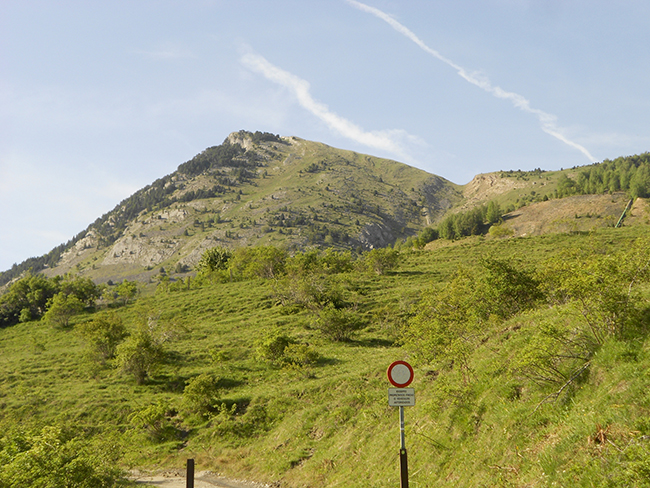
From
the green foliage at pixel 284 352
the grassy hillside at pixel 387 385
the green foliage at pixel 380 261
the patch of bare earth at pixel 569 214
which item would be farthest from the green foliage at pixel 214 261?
the patch of bare earth at pixel 569 214

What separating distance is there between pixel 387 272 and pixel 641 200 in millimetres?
132105

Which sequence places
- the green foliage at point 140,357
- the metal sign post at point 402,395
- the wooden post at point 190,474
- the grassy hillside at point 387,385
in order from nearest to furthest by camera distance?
the metal sign post at point 402,395 → the grassy hillside at point 387,385 → the wooden post at point 190,474 → the green foliage at point 140,357

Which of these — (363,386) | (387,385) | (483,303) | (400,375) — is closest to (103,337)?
(363,386)

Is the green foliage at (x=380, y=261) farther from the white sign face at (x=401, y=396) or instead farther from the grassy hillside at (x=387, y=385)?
the white sign face at (x=401, y=396)

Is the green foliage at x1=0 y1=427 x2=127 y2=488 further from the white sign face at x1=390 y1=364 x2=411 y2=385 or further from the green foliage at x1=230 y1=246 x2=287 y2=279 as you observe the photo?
the green foliage at x1=230 y1=246 x2=287 y2=279

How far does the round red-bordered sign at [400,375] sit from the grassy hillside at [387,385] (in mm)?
3359

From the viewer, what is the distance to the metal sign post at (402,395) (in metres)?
10.0

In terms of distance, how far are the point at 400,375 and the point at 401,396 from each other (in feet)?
1.90

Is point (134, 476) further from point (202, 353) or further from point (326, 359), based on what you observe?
point (202, 353)

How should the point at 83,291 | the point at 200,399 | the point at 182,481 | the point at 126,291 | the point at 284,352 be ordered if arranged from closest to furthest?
1. the point at 182,481
2. the point at 200,399
3. the point at 284,352
4. the point at 126,291
5. the point at 83,291

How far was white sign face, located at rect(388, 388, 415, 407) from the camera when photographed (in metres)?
10.4

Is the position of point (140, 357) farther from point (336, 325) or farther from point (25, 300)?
point (25, 300)

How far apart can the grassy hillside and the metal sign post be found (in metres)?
2.40

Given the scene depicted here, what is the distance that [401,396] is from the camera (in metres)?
10.5
